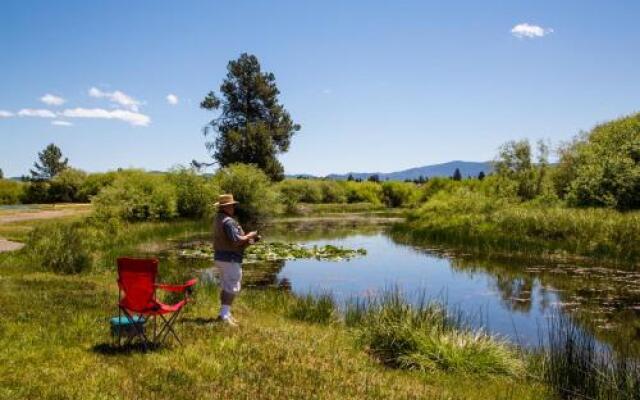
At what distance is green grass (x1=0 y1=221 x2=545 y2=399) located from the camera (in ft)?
23.0

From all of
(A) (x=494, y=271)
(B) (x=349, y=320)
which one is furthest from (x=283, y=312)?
(A) (x=494, y=271)

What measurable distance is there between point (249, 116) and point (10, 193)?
31606mm

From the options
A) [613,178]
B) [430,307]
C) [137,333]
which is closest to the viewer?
[137,333]

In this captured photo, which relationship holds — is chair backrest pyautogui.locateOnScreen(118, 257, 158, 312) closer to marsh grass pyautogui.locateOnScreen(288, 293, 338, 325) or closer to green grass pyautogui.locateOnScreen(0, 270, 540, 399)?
green grass pyautogui.locateOnScreen(0, 270, 540, 399)

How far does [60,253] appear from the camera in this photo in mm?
18312

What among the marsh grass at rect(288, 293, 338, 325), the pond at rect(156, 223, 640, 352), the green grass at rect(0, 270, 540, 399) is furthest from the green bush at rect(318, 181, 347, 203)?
the green grass at rect(0, 270, 540, 399)

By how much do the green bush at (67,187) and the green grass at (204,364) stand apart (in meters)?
62.0

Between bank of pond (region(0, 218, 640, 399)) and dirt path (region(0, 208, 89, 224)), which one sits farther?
dirt path (region(0, 208, 89, 224))

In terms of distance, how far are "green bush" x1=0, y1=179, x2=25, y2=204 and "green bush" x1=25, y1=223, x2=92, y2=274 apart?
56.7 metres

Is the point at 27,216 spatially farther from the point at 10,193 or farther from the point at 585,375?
the point at 585,375

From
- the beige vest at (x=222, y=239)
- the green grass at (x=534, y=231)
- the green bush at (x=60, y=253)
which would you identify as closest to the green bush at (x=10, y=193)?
the green grass at (x=534, y=231)

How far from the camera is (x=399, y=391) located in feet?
24.3

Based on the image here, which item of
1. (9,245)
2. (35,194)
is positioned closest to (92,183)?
(35,194)

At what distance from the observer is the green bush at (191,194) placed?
4222 centimetres
